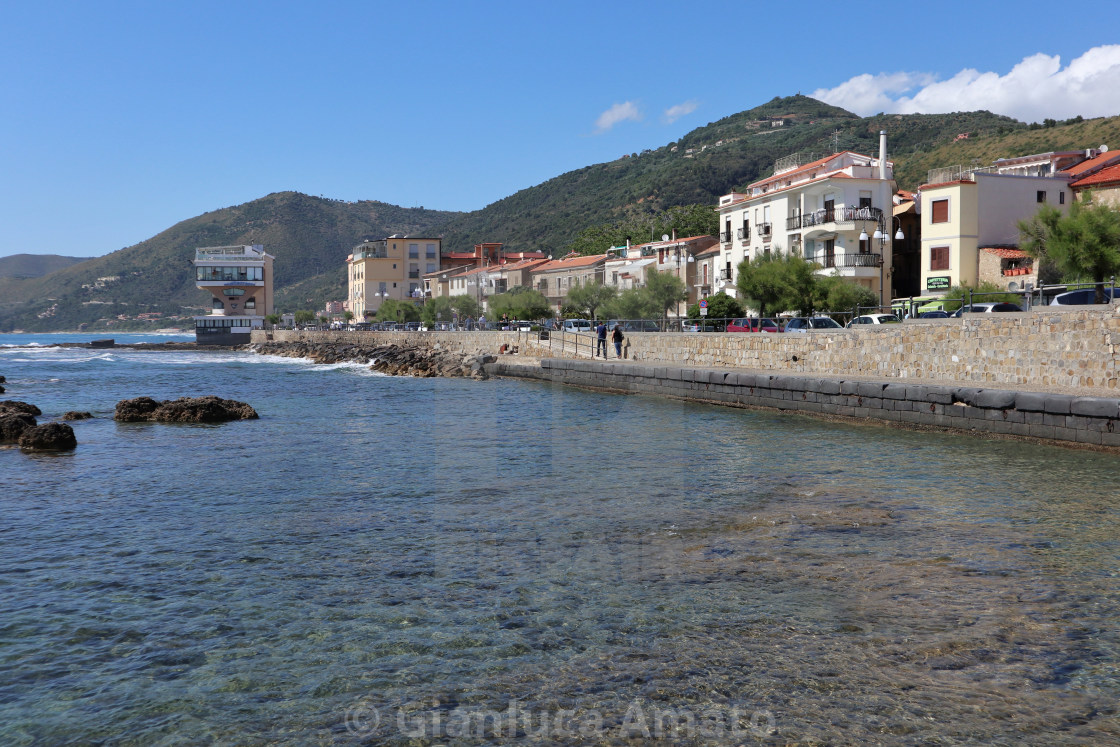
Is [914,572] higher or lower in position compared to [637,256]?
lower

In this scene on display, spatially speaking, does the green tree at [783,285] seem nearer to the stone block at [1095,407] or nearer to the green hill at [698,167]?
the stone block at [1095,407]

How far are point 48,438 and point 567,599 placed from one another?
15.7 meters

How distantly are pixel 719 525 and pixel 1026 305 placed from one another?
16780 millimetres

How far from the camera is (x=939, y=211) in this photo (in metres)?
45.0

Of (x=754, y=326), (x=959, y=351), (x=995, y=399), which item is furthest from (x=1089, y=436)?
(x=754, y=326)

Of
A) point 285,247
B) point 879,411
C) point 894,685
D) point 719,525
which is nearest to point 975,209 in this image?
point 879,411

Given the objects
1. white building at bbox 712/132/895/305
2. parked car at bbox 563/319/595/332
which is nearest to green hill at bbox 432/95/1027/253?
white building at bbox 712/132/895/305

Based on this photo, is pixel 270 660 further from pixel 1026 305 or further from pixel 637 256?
pixel 637 256

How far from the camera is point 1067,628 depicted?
723 cm

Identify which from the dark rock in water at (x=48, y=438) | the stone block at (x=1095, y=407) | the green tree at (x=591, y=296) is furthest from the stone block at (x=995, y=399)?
the green tree at (x=591, y=296)

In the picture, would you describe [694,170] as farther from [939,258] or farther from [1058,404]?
[1058,404]

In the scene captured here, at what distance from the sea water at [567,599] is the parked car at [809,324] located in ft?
54.3

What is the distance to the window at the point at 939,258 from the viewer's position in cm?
4462

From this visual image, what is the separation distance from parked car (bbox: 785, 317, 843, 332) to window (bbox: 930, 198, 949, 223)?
48.5 ft
